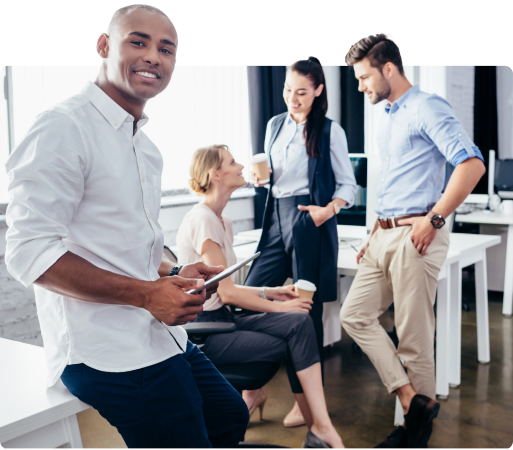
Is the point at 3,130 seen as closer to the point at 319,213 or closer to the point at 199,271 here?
the point at 319,213

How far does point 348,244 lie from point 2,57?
2.33m

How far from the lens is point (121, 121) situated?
1.10 meters

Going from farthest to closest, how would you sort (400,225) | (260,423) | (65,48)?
1. (260,423)
2. (400,225)
3. (65,48)

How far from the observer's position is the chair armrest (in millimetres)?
1787

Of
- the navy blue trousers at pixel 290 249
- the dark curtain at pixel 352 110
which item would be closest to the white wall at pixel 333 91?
the dark curtain at pixel 352 110

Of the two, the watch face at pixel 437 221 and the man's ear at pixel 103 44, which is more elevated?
the man's ear at pixel 103 44

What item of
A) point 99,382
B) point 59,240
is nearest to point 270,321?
point 99,382

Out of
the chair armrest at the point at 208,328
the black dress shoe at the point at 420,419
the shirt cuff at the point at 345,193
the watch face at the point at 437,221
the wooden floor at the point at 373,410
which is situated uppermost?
the shirt cuff at the point at 345,193

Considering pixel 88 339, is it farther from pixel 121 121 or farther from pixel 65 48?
pixel 65 48

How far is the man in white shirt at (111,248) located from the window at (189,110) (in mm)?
1892

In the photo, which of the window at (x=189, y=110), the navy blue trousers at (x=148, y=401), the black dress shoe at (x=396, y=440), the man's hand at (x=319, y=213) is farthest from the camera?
the window at (x=189, y=110)

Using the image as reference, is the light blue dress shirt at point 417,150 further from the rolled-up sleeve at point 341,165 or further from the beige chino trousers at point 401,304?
the rolled-up sleeve at point 341,165

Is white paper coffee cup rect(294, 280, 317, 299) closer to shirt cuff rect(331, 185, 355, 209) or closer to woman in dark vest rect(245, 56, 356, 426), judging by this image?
woman in dark vest rect(245, 56, 356, 426)

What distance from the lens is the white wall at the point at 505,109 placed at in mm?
7443
